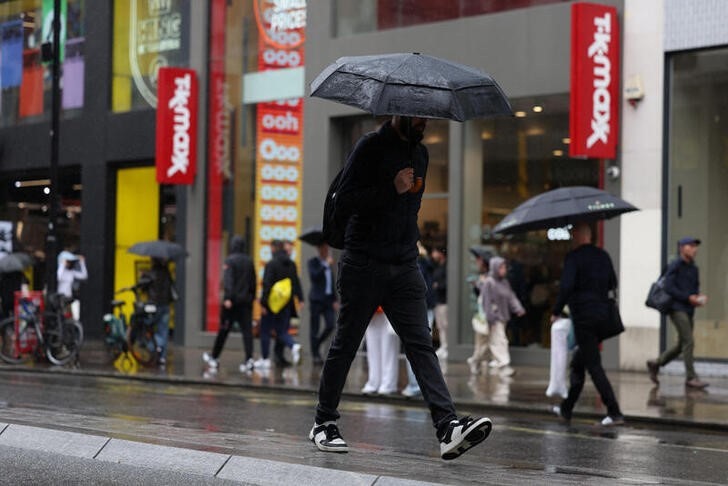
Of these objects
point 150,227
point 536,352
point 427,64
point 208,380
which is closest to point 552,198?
point 427,64

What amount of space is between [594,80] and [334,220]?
12030mm

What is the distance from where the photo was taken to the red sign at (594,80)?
62.7 ft

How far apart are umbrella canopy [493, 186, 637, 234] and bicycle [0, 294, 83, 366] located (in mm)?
9542

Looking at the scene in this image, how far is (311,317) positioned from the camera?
2116 cm

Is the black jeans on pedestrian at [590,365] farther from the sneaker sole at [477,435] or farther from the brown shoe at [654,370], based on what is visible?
the sneaker sole at [477,435]

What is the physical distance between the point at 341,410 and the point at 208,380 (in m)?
4.30

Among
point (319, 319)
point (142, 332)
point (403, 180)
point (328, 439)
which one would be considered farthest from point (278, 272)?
point (403, 180)

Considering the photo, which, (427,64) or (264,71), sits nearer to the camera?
(427,64)

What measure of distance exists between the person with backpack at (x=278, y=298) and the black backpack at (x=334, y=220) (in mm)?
11595

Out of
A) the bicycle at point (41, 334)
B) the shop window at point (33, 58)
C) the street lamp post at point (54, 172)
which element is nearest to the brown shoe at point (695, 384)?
the bicycle at point (41, 334)

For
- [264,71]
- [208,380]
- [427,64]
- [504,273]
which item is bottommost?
[208,380]

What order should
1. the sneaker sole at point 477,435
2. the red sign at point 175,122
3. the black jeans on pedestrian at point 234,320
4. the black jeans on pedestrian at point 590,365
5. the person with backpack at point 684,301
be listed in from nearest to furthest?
the sneaker sole at point 477,435
the black jeans on pedestrian at point 590,365
the person with backpack at point 684,301
the black jeans on pedestrian at point 234,320
the red sign at point 175,122

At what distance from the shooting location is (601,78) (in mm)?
19328

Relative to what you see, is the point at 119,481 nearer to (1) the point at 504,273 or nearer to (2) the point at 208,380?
(2) the point at 208,380
